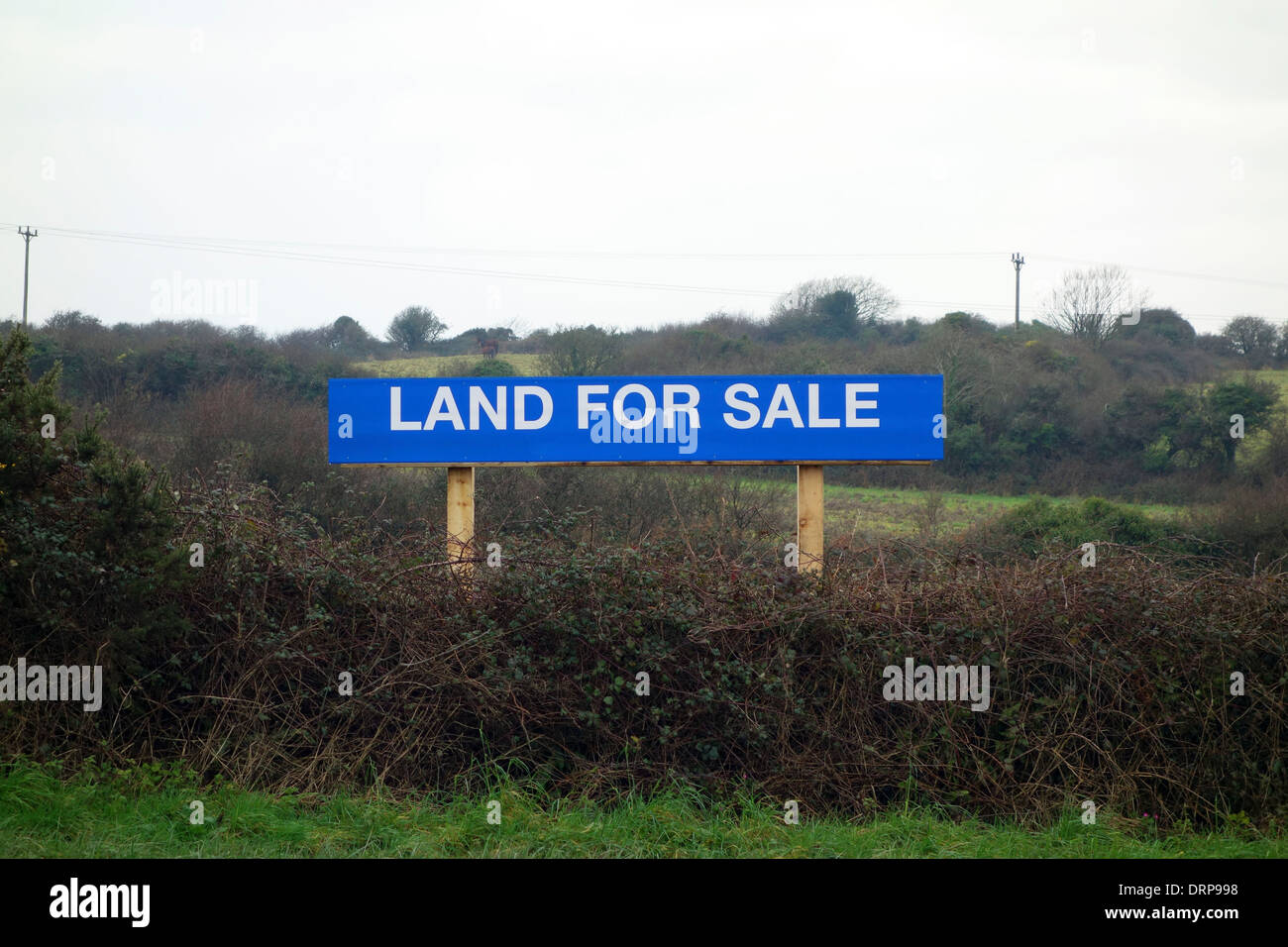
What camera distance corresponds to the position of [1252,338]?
146ft

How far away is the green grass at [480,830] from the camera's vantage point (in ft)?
14.9

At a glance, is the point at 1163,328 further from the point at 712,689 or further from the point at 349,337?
the point at 712,689

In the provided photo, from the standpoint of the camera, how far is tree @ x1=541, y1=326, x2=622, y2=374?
98.9ft

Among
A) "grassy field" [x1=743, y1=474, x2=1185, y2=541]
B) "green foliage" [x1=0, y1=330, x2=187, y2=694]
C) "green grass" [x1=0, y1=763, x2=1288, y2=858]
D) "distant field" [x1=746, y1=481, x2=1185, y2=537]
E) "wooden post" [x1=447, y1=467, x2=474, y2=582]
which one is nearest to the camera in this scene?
"green grass" [x1=0, y1=763, x2=1288, y2=858]

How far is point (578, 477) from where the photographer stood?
1855 cm

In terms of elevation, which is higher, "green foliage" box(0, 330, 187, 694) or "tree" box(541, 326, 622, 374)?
"tree" box(541, 326, 622, 374)

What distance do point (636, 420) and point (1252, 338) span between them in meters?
46.6

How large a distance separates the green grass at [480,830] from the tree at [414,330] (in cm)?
4195

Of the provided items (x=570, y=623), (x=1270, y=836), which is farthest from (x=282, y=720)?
(x=1270, y=836)

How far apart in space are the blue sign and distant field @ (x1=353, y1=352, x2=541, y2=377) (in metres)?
21.3

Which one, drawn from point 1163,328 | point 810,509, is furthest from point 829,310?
point 810,509

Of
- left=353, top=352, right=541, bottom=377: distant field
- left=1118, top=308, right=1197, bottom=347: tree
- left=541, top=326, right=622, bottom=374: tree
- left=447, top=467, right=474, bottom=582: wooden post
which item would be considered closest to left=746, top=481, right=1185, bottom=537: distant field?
left=541, top=326, right=622, bottom=374: tree

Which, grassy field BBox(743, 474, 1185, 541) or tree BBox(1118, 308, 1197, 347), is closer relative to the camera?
grassy field BBox(743, 474, 1185, 541)

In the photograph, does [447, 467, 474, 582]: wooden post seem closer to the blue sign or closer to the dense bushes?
the blue sign
